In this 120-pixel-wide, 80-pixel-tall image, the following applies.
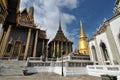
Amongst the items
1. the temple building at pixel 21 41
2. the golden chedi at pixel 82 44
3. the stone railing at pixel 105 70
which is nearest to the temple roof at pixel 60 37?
the golden chedi at pixel 82 44

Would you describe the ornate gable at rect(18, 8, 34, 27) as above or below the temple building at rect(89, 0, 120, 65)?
above

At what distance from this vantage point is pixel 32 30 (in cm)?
2617

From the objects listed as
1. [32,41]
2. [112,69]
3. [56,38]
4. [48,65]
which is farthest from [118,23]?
[56,38]

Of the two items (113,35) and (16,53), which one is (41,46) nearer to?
(16,53)

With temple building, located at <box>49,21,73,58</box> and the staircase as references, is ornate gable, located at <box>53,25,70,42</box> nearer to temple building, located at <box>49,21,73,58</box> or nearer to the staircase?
temple building, located at <box>49,21,73,58</box>

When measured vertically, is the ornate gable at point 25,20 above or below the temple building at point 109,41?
above

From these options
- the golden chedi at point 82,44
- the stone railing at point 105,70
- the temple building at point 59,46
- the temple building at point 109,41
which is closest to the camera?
the stone railing at point 105,70

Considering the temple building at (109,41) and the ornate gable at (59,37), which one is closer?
the temple building at (109,41)

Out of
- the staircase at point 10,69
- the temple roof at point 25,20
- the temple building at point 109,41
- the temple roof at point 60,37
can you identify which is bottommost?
the staircase at point 10,69

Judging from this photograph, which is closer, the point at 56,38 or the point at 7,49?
the point at 7,49

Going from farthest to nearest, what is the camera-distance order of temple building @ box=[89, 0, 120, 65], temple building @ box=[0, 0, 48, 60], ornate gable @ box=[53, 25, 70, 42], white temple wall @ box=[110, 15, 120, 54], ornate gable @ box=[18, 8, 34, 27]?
ornate gable @ box=[53, 25, 70, 42] < ornate gable @ box=[18, 8, 34, 27] < temple building @ box=[0, 0, 48, 60] < temple building @ box=[89, 0, 120, 65] < white temple wall @ box=[110, 15, 120, 54]

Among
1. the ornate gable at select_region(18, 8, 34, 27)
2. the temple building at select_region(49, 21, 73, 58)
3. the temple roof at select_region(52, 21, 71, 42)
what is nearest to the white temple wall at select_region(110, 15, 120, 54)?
the ornate gable at select_region(18, 8, 34, 27)

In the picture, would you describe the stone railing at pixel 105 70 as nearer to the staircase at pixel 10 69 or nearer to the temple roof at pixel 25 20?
the staircase at pixel 10 69

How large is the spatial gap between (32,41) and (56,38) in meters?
12.1
